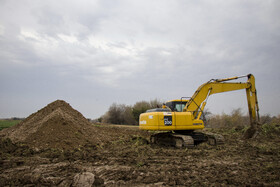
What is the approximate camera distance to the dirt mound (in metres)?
9.75

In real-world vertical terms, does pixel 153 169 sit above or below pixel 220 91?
below

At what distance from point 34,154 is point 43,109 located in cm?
542

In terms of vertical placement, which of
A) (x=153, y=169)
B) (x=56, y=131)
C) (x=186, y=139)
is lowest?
(x=153, y=169)

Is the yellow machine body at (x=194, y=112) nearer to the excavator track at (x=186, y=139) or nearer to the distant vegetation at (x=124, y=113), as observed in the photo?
the excavator track at (x=186, y=139)

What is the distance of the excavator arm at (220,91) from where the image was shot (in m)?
10.0

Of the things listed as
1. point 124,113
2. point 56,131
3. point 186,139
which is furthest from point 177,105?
point 124,113

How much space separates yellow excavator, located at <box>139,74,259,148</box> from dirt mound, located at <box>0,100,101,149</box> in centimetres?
316

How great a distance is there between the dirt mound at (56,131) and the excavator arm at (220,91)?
5.09 m

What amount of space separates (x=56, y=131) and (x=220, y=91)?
8.08 meters

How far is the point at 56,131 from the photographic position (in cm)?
1053

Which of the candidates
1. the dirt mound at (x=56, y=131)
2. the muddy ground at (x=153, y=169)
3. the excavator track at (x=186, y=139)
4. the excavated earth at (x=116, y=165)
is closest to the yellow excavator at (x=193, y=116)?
the excavator track at (x=186, y=139)

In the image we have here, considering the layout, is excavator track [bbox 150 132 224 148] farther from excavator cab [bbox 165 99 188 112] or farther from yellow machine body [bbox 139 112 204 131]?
excavator cab [bbox 165 99 188 112]

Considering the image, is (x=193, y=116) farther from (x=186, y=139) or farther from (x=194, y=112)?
(x=186, y=139)

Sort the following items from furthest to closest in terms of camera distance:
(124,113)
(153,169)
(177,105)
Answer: (124,113) < (177,105) < (153,169)
